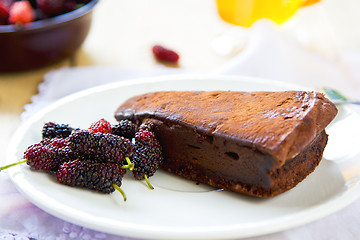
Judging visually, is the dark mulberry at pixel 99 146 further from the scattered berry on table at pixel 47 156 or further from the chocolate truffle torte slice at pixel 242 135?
the chocolate truffle torte slice at pixel 242 135

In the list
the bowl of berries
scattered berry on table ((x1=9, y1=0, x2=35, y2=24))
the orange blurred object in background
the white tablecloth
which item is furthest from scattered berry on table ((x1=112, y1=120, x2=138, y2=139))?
the orange blurred object in background

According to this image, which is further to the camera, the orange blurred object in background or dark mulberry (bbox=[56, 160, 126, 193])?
the orange blurred object in background

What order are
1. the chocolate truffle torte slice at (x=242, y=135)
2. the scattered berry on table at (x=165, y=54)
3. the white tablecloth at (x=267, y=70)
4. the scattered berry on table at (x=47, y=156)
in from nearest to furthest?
the chocolate truffle torte slice at (x=242, y=135)
the scattered berry on table at (x=47, y=156)
the white tablecloth at (x=267, y=70)
the scattered berry on table at (x=165, y=54)

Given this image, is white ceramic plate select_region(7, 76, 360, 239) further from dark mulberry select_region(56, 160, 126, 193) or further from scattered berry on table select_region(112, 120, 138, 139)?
scattered berry on table select_region(112, 120, 138, 139)

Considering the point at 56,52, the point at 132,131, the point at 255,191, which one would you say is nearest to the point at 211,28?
the point at 56,52

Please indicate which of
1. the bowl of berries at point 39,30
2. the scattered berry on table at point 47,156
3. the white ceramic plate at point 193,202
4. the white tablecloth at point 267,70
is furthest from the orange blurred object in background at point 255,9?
the scattered berry on table at point 47,156
